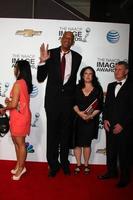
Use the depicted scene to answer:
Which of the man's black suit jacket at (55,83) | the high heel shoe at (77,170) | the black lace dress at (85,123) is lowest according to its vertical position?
the high heel shoe at (77,170)

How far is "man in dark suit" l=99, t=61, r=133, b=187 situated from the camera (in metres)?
3.62

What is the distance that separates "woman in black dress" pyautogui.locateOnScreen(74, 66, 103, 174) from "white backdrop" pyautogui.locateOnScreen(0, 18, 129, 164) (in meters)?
0.34

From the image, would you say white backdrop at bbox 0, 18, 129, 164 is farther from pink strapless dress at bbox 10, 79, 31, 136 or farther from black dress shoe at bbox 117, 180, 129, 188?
black dress shoe at bbox 117, 180, 129, 188

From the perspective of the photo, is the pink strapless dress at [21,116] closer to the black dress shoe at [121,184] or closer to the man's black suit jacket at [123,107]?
the man's black suit jacket at [123,107]

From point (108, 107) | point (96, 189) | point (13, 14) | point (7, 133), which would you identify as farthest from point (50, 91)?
point (13, 14)

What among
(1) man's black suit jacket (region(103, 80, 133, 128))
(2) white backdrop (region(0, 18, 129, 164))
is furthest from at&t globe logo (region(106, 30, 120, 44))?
(1) man's black suit jacket (region(103, 80, 133, 128))

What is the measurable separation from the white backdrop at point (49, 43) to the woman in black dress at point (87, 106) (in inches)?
13.4

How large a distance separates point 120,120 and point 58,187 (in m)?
1.09

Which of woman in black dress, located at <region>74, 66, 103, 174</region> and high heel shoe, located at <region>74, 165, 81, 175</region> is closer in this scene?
woman in black dress, located at <region>74, 66, 103, 174</region>

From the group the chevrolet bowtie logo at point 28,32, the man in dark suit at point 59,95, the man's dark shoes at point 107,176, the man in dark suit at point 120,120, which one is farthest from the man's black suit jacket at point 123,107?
the chevrolet bowtie logo at point 28,32

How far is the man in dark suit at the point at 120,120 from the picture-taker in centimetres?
362

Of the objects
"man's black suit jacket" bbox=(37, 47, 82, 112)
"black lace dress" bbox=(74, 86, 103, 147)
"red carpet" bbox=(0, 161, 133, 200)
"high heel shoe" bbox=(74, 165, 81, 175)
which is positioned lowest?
"red carpet" bbox=(0, 161, 133, 200)

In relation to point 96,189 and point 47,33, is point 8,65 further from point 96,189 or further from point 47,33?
point 96,189

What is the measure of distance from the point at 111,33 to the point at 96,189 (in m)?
2.16
